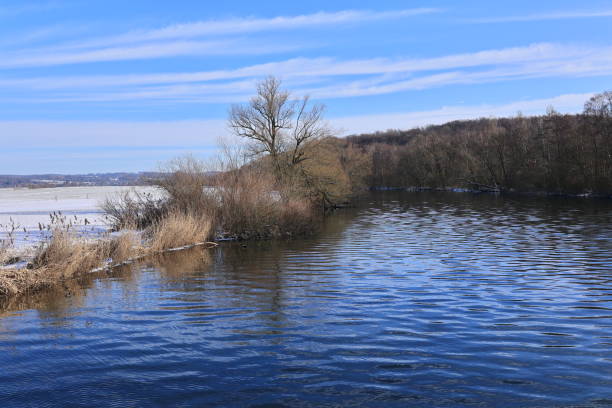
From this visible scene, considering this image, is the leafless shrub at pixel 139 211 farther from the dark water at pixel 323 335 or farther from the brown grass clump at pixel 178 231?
the dark water at pixel 323 335

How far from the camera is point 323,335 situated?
1027 centimetres

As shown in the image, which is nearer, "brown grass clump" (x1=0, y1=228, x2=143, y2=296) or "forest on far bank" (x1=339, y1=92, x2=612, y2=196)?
"brown grass clump" (x1=0, y1=228, x2=143, y2=296)

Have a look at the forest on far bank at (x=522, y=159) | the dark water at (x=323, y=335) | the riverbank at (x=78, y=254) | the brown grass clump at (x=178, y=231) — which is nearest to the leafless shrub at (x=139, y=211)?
the brown grass clump at (x=178, y=231)

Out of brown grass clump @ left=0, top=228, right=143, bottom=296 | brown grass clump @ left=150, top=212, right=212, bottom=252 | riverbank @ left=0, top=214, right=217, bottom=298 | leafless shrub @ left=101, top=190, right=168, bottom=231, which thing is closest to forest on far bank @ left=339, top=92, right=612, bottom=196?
leafless shrub @ left=101, top=190, right=168, bottom=231

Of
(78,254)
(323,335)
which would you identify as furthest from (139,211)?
(323,335)

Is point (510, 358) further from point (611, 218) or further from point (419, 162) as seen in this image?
point (419, 162)

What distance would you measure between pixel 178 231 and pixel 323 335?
15609 mm

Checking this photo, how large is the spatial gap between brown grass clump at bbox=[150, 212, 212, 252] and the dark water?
10.5 ft

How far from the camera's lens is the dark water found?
297 inches

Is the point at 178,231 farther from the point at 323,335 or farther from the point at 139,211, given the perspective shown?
the point at 323,335

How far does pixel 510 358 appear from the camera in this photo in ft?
28.6

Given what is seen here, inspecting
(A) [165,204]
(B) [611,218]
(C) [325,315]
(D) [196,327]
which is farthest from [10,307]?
(B) [611,218]

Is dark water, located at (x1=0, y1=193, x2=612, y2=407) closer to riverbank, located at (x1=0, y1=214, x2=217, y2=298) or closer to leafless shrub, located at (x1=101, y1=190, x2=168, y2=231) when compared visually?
riverbank, located at (x1=0, y1=214, x2=217, y2=298)

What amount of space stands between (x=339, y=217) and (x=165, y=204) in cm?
1745
